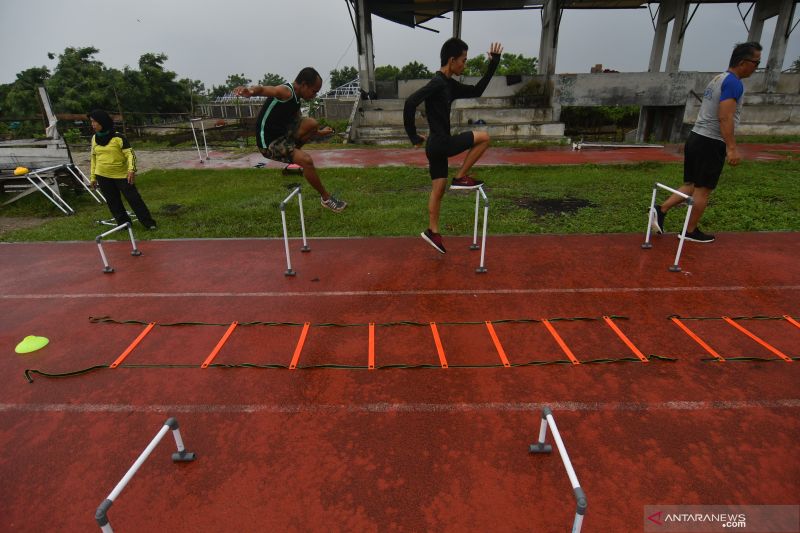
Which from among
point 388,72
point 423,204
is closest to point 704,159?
point 423,204

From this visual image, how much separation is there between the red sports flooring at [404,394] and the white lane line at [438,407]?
0.01 meters

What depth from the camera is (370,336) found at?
3.96 meters

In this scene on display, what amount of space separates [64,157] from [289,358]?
925 cm

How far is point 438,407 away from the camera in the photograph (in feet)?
9.99

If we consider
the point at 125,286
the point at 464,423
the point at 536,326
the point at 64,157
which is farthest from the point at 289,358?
the point at 64,157

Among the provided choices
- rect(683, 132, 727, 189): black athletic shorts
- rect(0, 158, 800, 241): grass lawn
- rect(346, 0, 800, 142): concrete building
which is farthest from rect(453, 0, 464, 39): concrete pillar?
rect(683, 132, 727, 189): black athletic shorts

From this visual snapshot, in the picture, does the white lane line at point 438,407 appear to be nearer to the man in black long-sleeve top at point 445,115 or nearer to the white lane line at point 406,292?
the white lane line at point 406,292

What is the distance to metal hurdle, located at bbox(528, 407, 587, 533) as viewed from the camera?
1649mm

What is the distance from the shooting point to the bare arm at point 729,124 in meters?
4.85

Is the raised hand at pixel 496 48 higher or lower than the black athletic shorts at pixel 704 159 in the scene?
higher

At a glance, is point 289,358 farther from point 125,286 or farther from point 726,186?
point 726,186

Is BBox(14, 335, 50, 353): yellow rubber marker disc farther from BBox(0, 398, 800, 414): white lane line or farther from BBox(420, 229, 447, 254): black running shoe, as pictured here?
BBox(420, 229, 447, 254): black running shoe

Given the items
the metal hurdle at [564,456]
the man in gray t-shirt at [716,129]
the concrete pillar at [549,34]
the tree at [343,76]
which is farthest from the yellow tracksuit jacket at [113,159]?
the tree at [343,76]

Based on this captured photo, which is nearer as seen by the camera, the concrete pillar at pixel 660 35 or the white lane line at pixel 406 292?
the white lane line at pixel 406 292
